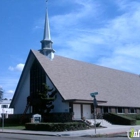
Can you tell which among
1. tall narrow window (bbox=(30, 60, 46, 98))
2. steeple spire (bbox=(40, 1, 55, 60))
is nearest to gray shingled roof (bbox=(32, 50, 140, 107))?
steeple spire (bbox=(40, 1, 55, 60))

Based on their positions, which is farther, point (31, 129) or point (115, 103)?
point (115, 103)

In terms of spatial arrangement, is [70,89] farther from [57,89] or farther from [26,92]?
[26,92]

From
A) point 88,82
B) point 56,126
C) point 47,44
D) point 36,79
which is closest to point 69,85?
point 88,82

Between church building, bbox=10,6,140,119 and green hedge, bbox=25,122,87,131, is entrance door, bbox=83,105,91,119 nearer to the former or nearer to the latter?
church building, bbox=10,6,140,119

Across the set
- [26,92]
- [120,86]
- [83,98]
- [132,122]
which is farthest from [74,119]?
[120,86]

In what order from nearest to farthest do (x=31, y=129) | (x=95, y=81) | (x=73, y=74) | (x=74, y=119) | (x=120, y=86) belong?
(x=31, y=129) < (x=74, y=119) < (x=73, y=74) < (x=95, y=81) < (x=120, y=86)

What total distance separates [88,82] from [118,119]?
7.41 metres

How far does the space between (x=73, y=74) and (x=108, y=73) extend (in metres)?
11.3

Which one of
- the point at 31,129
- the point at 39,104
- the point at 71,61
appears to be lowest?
Result: the point at 31,129

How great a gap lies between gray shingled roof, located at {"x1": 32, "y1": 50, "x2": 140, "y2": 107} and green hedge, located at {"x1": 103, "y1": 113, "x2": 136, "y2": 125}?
201cm

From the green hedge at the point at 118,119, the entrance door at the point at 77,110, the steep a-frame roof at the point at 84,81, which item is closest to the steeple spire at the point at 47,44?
the steep a-frame roof at the point at 84,81

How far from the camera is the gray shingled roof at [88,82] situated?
36.0 m

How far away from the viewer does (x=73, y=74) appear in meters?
39.9

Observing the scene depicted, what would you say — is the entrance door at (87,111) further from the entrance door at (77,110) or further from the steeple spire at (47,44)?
the steeple spire at (47,44)
